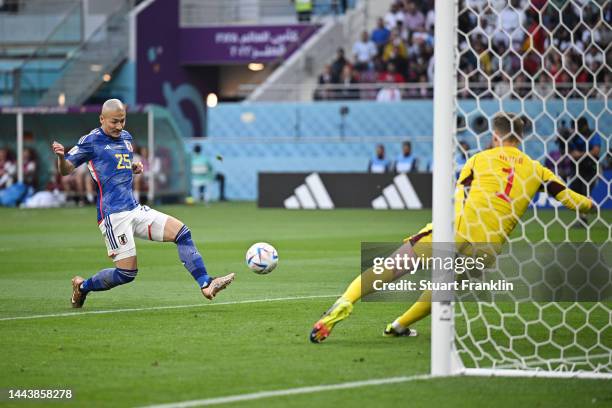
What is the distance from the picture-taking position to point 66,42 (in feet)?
135

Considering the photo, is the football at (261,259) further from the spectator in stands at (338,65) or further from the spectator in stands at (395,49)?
the spectator in stands at (338,65)

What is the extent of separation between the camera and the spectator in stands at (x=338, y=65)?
117 feet

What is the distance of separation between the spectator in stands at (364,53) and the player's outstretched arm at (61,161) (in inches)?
1039

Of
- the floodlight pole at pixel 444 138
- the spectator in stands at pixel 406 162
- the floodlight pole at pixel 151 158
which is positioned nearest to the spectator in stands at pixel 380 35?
the spectator in stands at pixel 406 162

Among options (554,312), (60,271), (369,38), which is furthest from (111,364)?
(369,38)

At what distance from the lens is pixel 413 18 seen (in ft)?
119

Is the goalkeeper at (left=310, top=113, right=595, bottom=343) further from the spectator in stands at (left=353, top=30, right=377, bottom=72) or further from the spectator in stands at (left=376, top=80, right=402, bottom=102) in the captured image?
the spectator in stands at (left=353, top=30, right=377, bottom=72)

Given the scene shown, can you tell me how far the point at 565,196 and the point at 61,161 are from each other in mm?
4423

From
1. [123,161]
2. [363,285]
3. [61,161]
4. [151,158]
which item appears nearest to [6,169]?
[151,158]

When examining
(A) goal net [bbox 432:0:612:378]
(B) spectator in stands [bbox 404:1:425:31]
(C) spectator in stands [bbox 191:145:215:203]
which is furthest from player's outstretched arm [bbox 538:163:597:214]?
(B) spectator in stands [bbox 404:1:425:31]

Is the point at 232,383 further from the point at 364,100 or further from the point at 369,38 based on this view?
the point at 369,38

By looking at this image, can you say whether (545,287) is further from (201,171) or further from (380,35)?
(380,35)

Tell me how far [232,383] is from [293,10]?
3620 cm

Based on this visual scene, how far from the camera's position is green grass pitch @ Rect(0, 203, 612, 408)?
6.36 metres
